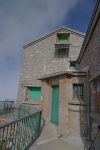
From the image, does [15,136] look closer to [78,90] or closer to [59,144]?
[59,144]

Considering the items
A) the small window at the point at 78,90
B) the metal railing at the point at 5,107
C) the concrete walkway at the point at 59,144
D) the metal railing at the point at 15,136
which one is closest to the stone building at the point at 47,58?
the metal railing at the point at 5,107

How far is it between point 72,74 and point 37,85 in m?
7.53

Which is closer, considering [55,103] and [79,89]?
[79,89]

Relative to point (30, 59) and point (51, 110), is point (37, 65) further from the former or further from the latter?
point (51, 110)

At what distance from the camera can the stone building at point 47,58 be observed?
46.1ft

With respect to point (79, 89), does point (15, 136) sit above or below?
below

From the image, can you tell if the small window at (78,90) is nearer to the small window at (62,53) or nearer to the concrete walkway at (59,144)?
the concrete walkway at (59,144)

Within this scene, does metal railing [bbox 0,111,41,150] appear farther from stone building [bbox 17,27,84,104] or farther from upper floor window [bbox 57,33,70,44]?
upper floor window [bbox 57,33,70,44]

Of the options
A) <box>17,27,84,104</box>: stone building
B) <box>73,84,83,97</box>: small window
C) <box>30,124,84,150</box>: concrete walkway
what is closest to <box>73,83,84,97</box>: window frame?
<box>73,84,83,97</box>: small window

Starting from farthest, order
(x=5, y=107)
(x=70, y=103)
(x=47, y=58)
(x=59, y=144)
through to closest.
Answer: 1. (x=47, y=58)
2. (x=5, y=107)
3. (x=70, y=103)
4. (x=59, y=144)

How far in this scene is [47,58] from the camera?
579 inches

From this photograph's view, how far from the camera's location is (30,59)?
15.3 metres

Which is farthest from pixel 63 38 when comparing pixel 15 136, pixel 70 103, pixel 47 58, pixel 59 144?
pixel 15 136

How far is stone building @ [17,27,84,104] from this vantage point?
14.1 metres
